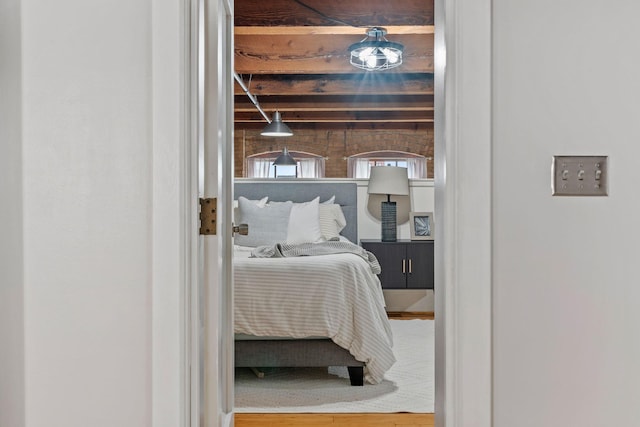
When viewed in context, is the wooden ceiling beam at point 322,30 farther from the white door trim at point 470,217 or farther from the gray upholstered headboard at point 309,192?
the white door trim at point 470,217

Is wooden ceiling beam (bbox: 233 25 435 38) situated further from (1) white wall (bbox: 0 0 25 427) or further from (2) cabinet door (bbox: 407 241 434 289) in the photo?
(1) white wall (bbox: 0 0 25 427)

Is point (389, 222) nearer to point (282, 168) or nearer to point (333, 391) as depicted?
point (333, 391)

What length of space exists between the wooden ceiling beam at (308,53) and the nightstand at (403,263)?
162 centimetres

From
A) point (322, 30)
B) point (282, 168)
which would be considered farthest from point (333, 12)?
point (282, 168)

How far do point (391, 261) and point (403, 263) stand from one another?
11cm

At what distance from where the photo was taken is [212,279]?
1.76m

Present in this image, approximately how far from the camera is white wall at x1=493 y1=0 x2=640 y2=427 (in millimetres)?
1493

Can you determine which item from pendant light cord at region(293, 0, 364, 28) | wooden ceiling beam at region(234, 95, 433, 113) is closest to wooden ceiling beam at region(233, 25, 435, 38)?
pendant light cord at region(293, 0, 364, 28)

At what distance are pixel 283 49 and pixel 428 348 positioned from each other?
2.71 metres

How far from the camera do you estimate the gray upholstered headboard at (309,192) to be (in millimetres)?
5863

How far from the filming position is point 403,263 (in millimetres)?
5465

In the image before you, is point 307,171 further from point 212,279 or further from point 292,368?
point 212,279

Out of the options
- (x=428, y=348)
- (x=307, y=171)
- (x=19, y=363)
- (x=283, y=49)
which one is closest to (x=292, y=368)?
(x=428, y=348)

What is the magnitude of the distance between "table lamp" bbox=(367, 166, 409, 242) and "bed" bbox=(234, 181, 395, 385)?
231 centimetres
